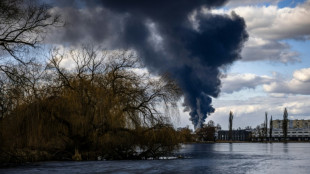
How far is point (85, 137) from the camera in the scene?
3419 cm

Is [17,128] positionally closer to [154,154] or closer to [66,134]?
[66,134]

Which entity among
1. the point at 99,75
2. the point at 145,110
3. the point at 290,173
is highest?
the point at 99,75

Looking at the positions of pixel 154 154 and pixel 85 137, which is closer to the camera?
pixel 85 137

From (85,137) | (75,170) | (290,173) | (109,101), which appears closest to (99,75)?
(109,101)

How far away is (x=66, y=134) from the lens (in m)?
33.8

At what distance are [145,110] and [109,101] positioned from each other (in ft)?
12.8

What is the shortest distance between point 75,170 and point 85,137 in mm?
8303

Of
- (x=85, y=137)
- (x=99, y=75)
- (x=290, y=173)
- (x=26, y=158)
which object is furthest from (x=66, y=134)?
(x=290, y=173)

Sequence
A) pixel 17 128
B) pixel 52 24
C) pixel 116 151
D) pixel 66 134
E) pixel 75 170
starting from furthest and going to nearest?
pixel 116 151 < pixel 66 134 < pixel 17 128 < pixel 75 170 < pixel 52 24

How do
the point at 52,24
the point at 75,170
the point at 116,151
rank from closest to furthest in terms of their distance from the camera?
the point at 52,24 < the point at 75,170 < the point at 116,151

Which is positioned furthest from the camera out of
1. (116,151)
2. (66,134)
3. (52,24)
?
(116,151)

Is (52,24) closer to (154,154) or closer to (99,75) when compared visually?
(99,75)

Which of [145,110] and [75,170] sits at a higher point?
[145,110]

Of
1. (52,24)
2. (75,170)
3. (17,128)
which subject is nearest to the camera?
(52,24)
